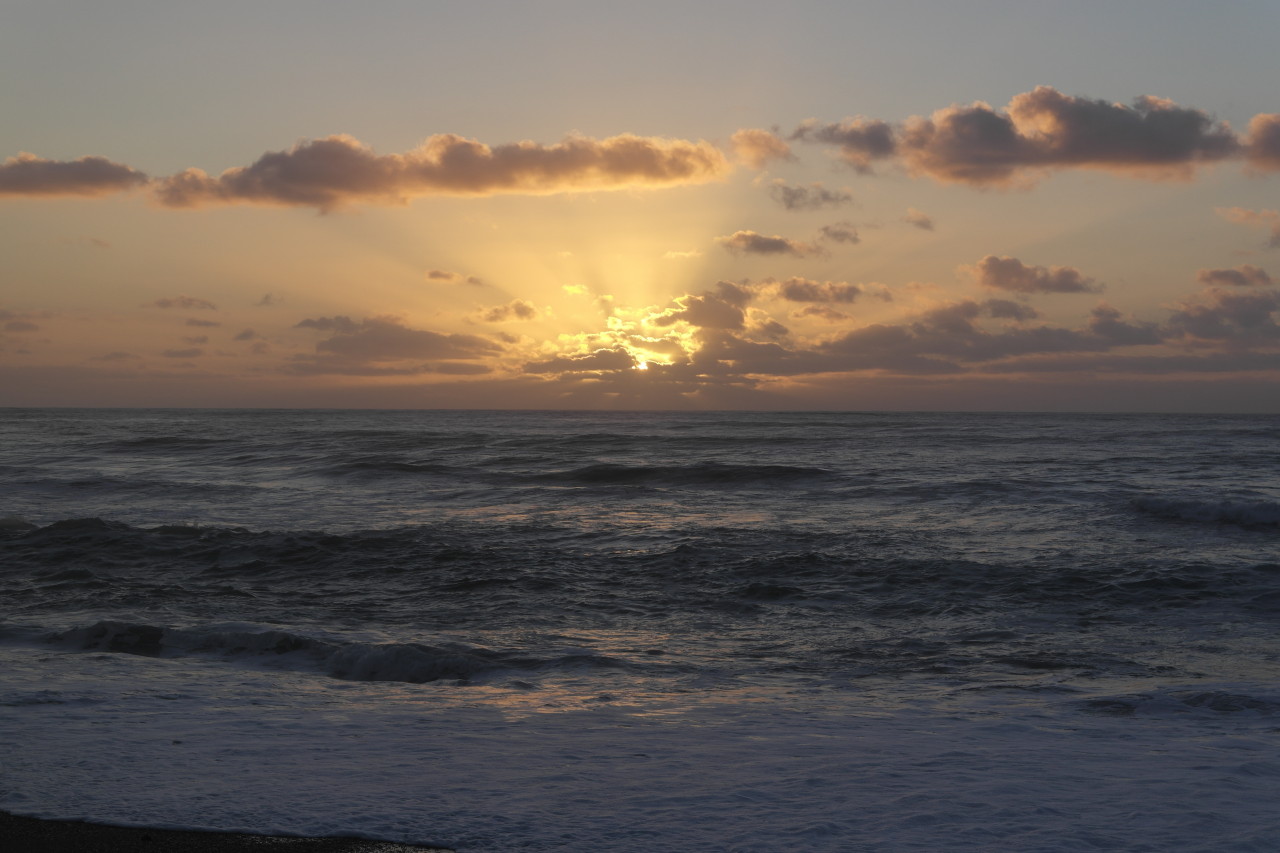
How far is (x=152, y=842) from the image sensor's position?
4566 millimetres

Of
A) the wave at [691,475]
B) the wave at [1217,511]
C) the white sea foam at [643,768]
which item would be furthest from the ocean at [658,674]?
the wave at [691,475]

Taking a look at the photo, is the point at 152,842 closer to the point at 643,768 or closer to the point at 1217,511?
the point at 643,768

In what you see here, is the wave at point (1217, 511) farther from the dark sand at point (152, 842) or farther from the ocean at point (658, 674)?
the dark sand at point (152, 842)

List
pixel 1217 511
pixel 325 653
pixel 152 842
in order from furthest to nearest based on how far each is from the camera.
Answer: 1. pixel 1217 511
2. pixel 325 653
3. pixel 152 842

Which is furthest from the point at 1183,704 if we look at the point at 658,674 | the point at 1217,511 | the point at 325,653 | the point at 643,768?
the point at 1217,511

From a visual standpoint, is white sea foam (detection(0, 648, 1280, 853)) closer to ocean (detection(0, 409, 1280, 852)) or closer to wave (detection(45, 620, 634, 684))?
ocean (detection(0, 409, 1280, 852))

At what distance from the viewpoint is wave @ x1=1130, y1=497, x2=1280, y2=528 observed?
59.5 ft

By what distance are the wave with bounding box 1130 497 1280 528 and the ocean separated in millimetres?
130

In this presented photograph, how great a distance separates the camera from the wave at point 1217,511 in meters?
18.1

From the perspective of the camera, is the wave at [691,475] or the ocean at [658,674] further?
the wave at [691,475]

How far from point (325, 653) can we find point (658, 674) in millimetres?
3257

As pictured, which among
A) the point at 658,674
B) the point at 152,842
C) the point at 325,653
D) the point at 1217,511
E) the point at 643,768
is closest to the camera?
the point at 152,842

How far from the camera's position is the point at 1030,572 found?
1275 cm

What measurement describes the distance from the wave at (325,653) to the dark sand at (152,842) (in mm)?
3485
